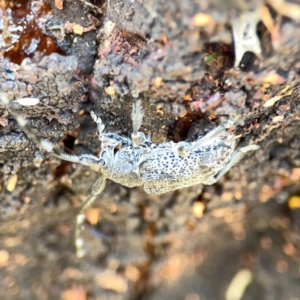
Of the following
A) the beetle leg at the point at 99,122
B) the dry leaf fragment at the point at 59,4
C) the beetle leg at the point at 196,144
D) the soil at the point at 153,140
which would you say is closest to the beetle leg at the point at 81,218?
the soil at the point at 153,140

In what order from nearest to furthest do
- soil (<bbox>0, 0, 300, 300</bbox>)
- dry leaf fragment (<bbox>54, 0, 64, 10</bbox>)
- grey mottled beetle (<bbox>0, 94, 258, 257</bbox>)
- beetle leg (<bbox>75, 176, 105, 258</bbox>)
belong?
soil (<bbox>0, 0, 300, 300</bbox>) < dry leaf fragment (<bbox>54, 0, 64, 10</bbox>) < grey mottled beetle (<bbox>0, 94, 258, 257</bbox>) < beetle leg (<bbox>75, 176, 105, 258</bbox>)

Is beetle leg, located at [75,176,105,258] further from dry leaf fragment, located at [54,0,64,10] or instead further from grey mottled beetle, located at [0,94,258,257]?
dry leaf fragment, located at [54,0,64,10]

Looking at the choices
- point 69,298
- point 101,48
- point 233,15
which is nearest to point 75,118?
point 101,48

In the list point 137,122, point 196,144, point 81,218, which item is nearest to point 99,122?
point 137,122

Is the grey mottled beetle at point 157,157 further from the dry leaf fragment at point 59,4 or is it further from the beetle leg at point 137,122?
the dry leaf fragment at point 59,4

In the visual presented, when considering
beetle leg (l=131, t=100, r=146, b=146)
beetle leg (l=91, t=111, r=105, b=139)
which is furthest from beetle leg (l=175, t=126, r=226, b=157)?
beetle leg (l=91, t=111, r=105, b=139)

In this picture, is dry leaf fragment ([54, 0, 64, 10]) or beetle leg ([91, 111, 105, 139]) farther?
beetle leg ([91, 111, 105, 139])
